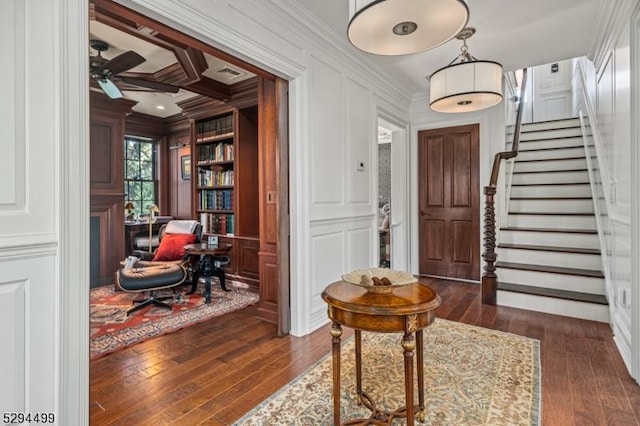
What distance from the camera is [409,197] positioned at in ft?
16.7

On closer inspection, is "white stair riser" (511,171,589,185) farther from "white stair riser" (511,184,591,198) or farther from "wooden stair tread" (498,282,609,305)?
"wooden stair tread" (498,282,609,305)

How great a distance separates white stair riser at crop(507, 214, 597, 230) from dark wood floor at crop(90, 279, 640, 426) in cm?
131

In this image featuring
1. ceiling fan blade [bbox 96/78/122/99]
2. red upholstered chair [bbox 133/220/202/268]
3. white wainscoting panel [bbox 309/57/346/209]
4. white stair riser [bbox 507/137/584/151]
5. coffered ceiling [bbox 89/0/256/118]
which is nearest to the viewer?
coffered ceiling [bbox 89/0/256/118]

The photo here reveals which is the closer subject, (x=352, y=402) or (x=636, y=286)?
(x=352, y=402)

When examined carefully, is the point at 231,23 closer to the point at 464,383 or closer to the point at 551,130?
the point at 464,383

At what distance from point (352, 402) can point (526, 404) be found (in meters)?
0.97

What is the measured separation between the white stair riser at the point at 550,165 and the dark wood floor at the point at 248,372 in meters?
2.41

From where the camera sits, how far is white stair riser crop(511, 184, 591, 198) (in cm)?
412

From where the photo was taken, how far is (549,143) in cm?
510

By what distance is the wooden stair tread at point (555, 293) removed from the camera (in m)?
3.11

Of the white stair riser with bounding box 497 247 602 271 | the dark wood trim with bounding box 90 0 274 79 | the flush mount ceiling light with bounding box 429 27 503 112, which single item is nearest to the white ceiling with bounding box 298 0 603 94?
the flush mount ceiling light with bounding box 429 27 503 112

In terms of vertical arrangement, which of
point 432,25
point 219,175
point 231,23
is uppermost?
point 231,23
